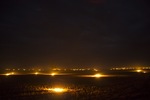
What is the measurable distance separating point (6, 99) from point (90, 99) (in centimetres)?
1300

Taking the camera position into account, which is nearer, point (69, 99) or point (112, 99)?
point (112, 99)

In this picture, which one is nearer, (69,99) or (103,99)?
(103,99)

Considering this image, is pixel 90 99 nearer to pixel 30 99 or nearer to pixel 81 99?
pixel 81 99

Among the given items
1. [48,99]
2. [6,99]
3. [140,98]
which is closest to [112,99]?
[140,98]

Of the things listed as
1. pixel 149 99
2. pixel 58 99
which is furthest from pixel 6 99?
pixel 149 99

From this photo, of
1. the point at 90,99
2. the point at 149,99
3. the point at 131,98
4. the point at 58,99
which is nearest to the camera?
the point at 149,99

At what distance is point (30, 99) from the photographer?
39156 mm

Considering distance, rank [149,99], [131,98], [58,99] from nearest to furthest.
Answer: [149,99], [131,98], [58,99]

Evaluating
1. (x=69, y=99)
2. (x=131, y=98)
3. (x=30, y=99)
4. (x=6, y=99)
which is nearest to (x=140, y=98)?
(x=131, y=98)

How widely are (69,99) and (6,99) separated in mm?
9738

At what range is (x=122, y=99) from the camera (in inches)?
1262

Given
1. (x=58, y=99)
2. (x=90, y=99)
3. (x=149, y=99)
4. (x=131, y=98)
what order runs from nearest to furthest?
(x=149, y=99), (x=131, y=98), (x=90, y=99), (x=58, y=99)

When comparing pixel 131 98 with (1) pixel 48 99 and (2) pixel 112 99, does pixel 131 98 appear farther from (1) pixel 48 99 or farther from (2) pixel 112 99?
(1) pixel 48 99

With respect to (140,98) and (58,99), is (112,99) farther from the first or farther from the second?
(58,99)
